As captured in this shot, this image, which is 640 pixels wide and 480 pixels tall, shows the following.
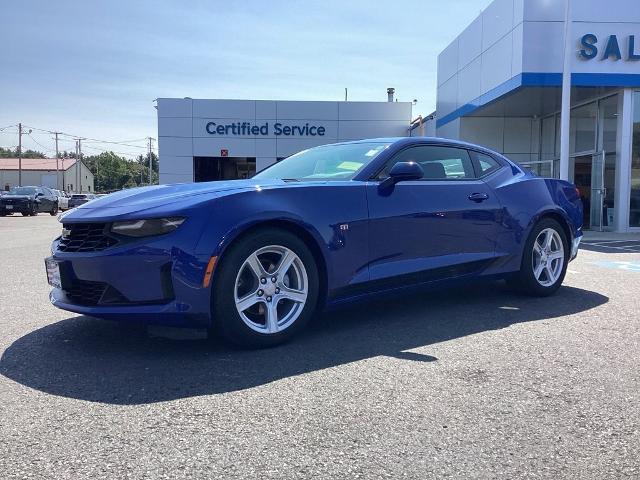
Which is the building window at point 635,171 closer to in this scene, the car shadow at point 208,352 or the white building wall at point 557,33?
the white building wall at point 557,33

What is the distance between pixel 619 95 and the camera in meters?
15.7

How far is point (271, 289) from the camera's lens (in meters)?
3.83

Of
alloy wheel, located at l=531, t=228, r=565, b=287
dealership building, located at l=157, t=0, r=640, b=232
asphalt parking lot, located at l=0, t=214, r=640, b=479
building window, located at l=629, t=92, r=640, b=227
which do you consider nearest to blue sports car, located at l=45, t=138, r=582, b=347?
alloy wheel, located at l=531, t=228, r=565, b=287

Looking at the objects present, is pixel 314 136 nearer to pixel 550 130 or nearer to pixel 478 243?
pixel 550 130

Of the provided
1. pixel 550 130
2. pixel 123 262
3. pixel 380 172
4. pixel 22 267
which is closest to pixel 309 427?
pixel 123 262

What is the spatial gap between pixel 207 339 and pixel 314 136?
966 inches

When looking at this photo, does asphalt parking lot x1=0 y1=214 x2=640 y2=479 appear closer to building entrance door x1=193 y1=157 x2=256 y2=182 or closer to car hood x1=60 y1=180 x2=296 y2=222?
car hood x1=60 y1=180 x2=296 y2=222

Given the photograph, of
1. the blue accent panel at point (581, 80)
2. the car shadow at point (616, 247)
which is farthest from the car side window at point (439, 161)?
the blue accent panel at point (581, 80)

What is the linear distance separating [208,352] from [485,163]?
3.21 metres

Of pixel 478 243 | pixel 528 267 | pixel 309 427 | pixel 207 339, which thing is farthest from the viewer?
pixel 528 267

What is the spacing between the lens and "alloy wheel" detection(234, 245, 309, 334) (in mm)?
3770

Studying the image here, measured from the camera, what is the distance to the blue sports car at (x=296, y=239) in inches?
137

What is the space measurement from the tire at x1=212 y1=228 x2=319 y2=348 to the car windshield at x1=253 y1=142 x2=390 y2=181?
2.98 ft

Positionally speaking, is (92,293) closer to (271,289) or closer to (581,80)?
(271,289)
